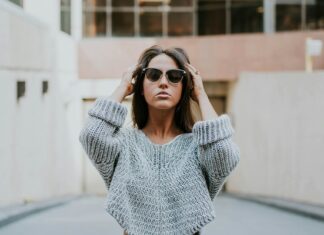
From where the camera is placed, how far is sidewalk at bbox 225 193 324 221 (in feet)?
46.7

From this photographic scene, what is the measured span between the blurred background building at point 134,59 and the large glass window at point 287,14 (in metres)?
0.03

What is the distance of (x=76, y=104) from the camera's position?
923 inches

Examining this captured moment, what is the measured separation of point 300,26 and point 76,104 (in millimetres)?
7415

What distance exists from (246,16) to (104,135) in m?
23.5

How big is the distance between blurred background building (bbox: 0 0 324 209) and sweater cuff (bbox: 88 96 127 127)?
12165 mm

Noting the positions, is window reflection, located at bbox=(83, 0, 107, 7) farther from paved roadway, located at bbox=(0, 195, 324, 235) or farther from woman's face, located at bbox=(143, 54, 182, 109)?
woman's face, located at bbox=(143, 54, 182, 109)

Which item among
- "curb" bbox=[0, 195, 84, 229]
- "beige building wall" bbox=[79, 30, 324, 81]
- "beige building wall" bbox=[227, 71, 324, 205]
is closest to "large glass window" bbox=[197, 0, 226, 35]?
"beige building wall" bbox=[79, 30, 324, 81]

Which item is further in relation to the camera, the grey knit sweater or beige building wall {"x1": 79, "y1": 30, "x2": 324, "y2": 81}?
beige building wall {"x1": 79, "y1": 30, "x2": 324, "y2": 81}

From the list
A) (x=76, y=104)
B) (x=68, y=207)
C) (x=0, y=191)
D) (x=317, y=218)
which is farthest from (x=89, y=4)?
(x=317, y=218)

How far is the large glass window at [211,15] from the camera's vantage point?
2659cm

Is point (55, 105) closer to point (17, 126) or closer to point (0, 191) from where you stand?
point (17, 126)

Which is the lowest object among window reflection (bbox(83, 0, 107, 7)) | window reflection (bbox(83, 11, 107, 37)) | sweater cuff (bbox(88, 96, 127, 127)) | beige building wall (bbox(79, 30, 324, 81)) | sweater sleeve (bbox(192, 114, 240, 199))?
sweater sleeve (bbox(192, 114, 240, 199))

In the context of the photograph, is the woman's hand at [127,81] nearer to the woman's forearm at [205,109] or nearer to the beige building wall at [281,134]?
the woman's forearm at [205,109]

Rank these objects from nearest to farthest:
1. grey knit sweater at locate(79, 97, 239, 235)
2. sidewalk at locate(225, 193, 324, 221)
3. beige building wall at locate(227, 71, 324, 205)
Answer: grey knit sweater at locate(79, 97, 239, 235) → sidewalk at locate(225, 193, 324, 221) → beige building wall at locate(227, 71, 324, 205)
